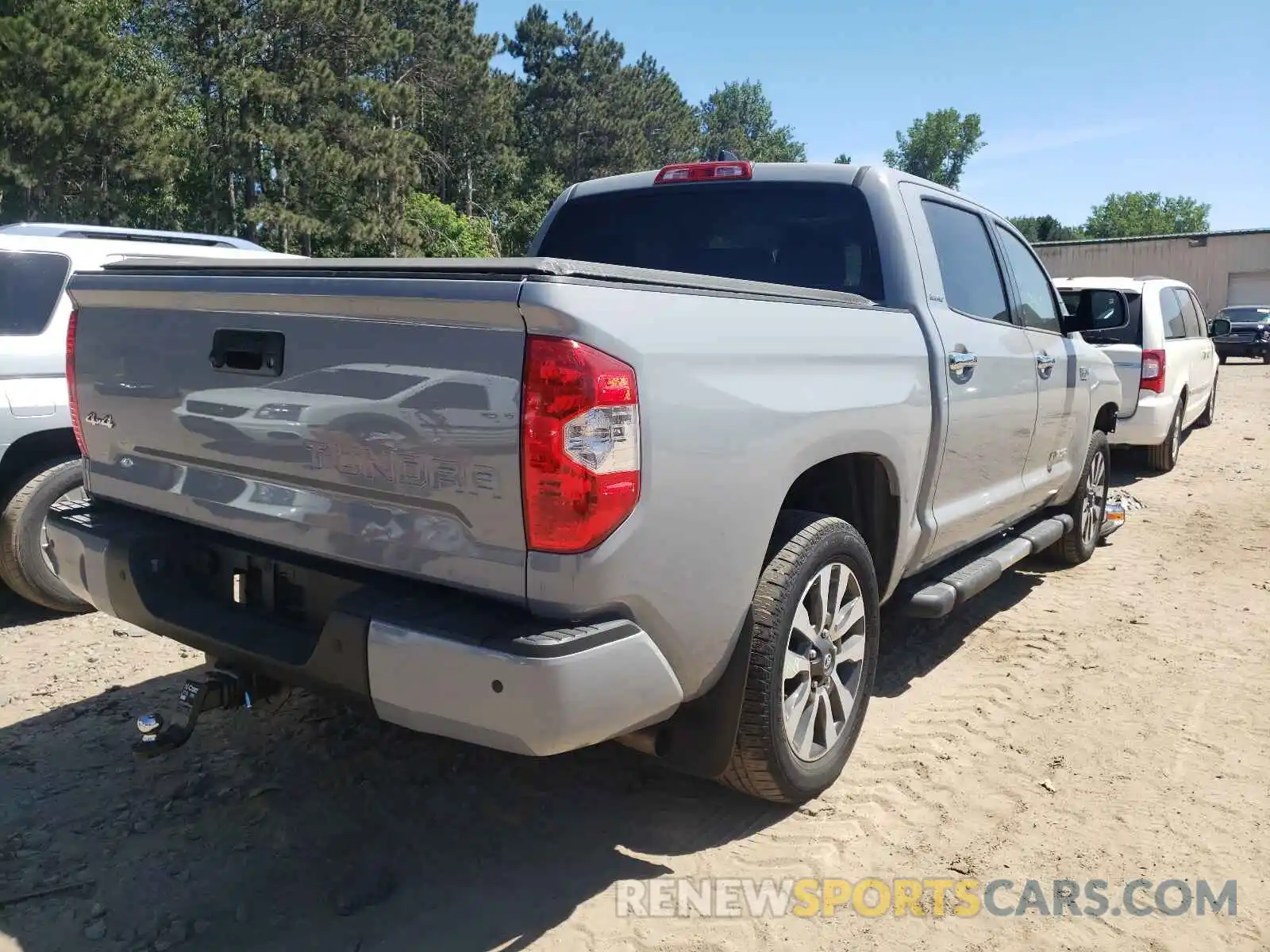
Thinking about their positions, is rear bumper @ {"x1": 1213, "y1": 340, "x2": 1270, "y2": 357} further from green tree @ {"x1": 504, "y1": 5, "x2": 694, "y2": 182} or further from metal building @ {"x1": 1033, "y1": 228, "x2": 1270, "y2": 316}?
green tree @ {"x1": 504, "y1": 5, "x2": 694, "y2": 182}

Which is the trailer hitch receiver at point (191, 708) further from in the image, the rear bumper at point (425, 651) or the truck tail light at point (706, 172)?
the truck tail light at point (706, 172)

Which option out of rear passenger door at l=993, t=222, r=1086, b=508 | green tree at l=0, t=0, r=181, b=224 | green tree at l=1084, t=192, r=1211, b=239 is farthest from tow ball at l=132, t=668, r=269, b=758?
green tree at l=1084, t=192, r=1211, b=239

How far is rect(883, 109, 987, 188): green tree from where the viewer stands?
105000 mm

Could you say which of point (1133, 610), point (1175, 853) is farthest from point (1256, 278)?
point (1175, 853)

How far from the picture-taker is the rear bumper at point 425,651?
Answer: 209cm

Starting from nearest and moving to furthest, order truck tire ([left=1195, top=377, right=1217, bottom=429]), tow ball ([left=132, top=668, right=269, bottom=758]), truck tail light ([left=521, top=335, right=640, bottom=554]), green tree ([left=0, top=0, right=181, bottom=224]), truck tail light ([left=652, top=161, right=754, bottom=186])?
truck tail light ([left=521, top=335, right=640, bottom=554])
tow ball ([left=132, top=668, right=269, bottom=758])
truck tail light ([left=652, top=161, right=754, bottom=186])
truck tire ([left=1195, top=377, right=1217, bottom=429])
green tree ([left=0, top=0, right=181, bottom=224])

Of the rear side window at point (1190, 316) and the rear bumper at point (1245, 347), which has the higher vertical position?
the rear side window at point (1190, 316)

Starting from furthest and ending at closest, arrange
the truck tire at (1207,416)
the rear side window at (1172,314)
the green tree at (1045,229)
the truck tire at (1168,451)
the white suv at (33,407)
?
the green tree at (1045,229)
the truck tire at (1207,416)
the truck tire at (1168,451)
the rear side window at (1172,314)
the white suv at (33,407)

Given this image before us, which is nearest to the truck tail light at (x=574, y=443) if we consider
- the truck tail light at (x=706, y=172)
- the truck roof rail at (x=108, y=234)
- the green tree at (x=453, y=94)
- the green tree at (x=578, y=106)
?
the truck tail light at (x=706, y=172)

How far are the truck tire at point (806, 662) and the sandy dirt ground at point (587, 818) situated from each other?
215mm

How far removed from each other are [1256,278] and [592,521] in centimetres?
4892

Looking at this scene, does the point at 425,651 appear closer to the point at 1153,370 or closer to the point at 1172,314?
the point at 1153,370

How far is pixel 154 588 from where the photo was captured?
2.77 meters
